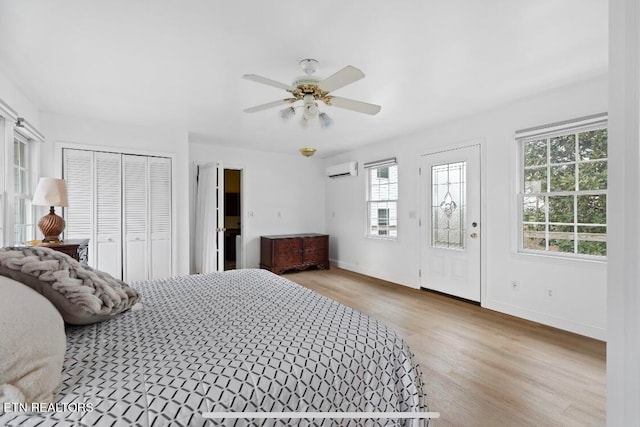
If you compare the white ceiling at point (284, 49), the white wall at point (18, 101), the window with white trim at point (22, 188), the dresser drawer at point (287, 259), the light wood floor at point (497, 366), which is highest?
the white ceiling at point (284, 49)

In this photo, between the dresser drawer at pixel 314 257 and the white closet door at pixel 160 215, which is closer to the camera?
the white closet door at pixel 160 215

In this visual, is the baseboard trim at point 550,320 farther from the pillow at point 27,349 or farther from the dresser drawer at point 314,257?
the pillow at point 27,349

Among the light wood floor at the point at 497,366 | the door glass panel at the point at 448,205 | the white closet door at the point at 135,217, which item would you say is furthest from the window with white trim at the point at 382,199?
the white closet door at the point at 135,217

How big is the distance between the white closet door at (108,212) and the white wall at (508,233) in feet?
12.6

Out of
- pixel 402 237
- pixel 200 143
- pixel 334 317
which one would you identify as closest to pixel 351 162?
pixel 402 237

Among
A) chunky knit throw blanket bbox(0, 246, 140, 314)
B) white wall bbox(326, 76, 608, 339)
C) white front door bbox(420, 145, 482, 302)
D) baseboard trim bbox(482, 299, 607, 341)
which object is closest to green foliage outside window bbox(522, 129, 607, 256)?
white wall bbox(326, 76, 608, 339)

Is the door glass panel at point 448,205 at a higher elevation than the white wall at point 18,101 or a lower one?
lower

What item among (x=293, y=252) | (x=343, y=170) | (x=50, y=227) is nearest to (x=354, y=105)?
(x=50, y=227)

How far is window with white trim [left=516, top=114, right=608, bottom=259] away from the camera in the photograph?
2863mm

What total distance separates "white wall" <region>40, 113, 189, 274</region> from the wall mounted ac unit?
2.71 metres

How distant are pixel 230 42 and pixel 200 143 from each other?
3374mm

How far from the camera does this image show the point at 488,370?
7.47 feet

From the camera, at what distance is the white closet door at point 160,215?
4.25 metres

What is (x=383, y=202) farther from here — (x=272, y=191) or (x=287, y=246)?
(x=272, y=191)
